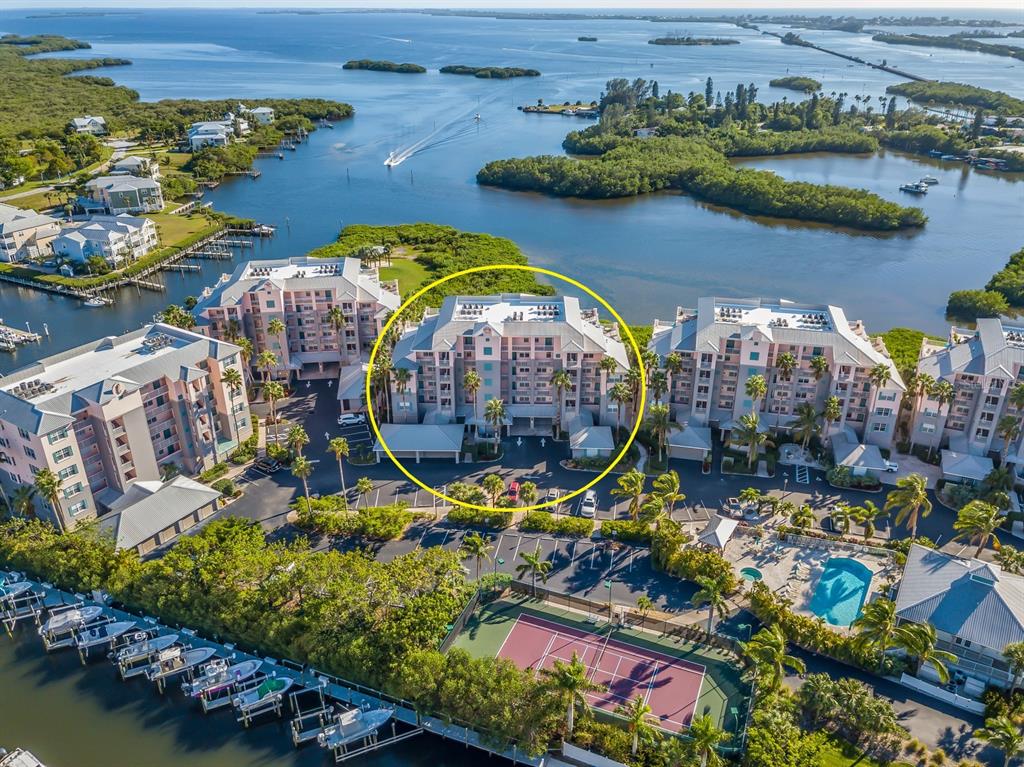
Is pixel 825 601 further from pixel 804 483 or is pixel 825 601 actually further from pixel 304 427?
pixel 304 427

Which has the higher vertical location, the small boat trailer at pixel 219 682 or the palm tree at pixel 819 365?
the palm tree at pixel 819 365

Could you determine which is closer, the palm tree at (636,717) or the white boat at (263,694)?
the palm tree at (636,717)

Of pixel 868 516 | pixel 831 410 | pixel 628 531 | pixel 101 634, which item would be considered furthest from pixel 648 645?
pixel 101 634

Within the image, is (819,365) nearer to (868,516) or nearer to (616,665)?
(868,516)

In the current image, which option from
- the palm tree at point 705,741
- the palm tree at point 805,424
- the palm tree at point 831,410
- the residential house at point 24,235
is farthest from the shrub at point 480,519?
the residential house at point 24,235

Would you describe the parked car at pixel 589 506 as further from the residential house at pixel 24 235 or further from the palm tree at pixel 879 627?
the residential house at pixel 24 235

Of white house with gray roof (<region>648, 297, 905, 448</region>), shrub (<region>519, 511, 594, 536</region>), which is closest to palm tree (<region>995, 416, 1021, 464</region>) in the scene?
white house with gray roof (<region>648, 297, 905, 448</region>)
